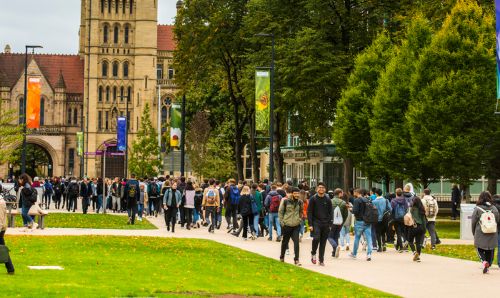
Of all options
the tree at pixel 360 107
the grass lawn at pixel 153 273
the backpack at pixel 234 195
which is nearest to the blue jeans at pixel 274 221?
the grass lawn at pixel 153 273

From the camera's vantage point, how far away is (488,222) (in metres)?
22.8

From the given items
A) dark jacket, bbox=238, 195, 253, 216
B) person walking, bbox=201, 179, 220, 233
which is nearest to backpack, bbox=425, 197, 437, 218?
dark jacket, bbox=238, 195, 253, 216

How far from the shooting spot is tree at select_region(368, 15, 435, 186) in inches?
1790

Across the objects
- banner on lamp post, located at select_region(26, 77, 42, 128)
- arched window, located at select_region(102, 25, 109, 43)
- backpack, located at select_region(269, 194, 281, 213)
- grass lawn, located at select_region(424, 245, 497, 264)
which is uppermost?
arched window, located at select_region(102, 25, 109, 43)

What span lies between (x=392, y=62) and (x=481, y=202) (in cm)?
2442

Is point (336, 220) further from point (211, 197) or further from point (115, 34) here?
point (115, 34)

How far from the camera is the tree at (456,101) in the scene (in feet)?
139

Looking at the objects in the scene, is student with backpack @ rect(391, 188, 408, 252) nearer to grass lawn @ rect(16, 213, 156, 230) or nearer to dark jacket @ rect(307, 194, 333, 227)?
dark jacket @ rect(307, 194, 333, 227)

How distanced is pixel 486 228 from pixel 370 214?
455 cm

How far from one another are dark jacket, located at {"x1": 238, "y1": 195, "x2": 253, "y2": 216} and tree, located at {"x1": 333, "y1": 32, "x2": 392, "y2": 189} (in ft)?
54.0

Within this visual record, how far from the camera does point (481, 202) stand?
23234 mm

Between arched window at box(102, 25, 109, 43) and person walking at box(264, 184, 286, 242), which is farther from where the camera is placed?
arched window at box(102, 25, 109, 43)

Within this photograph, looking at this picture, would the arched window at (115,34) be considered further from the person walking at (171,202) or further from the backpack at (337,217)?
the backpack at (337,217)

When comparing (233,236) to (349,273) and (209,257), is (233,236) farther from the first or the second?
(349,273)
